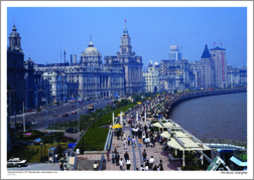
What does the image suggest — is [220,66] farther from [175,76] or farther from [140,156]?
[140,156]

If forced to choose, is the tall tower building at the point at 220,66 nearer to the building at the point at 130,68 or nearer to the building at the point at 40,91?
the building at the point at 130,68

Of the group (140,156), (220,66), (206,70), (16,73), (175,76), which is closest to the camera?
(140,156)

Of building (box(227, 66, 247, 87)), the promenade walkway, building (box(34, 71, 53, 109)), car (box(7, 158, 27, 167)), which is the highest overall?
building (box(227, 66, 247, 87))

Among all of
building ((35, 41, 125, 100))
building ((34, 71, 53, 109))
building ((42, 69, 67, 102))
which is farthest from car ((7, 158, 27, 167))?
building ((35, 41, 125, 100))

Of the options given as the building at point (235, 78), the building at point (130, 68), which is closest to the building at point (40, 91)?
the building at point (130, 68)

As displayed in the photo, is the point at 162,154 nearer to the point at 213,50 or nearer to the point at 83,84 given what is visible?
the point at 83,84

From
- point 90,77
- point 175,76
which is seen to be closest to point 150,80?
point 175,76

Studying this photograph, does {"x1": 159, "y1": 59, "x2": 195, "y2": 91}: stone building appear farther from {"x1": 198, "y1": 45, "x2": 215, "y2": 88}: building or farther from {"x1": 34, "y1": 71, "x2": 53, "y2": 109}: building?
{"x1": 34, "y1": 71, "x2": 53, "y2": 109}: building

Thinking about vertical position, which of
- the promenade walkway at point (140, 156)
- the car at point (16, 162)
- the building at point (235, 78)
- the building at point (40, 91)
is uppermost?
the building at point (235, 78)
